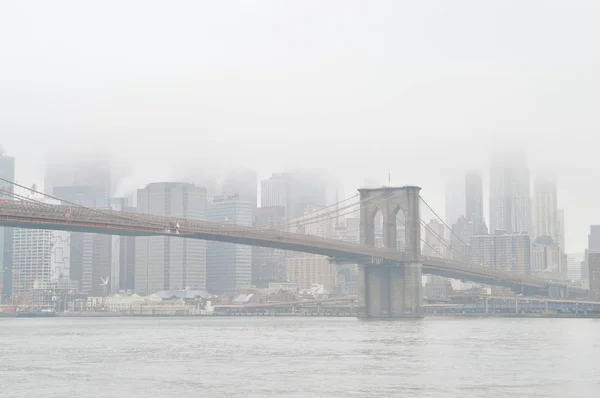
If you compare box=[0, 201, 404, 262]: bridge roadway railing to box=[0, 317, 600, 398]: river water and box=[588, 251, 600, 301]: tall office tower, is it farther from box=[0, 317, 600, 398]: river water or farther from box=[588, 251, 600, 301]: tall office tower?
box=[588, 251, 600, 301]: tall office tower

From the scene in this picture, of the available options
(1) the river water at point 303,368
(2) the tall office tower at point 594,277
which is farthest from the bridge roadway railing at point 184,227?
(2) the tall office tower at point 594,277

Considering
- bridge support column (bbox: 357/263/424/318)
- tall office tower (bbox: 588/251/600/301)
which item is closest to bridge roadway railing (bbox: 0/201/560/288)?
bridge support column (bbox: 357/263/424/318)

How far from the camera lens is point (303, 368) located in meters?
38.8

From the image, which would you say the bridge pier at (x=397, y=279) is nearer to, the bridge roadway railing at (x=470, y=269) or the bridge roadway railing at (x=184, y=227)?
the bridge roadway railing at (x=184, y=227)

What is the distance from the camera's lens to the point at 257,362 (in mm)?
41562

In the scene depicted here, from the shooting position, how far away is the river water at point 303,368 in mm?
32031

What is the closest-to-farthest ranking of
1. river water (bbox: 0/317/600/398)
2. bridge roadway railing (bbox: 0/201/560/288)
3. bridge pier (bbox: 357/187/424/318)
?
1. river water (bbox: 0/317/600/398)
2. bridge roadway railing (bbox: 0/201/560/288)
3. bridge pier (bbox: 357/187/424/318)

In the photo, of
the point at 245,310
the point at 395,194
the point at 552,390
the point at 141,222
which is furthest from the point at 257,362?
the point at 245,310

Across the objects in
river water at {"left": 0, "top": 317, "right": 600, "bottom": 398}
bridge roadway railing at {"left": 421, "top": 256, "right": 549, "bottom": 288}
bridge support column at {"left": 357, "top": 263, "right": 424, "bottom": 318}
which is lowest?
river water at {"left": 0, "top": 317, "right": 600, "bottom": 398}

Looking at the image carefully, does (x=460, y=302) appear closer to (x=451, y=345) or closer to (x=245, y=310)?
(x=245, y=310)

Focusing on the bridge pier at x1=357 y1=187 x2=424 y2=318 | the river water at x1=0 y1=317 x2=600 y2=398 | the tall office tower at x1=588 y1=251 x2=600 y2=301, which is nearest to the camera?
the river water at x1=0 y1=317 x2=600 y2=398

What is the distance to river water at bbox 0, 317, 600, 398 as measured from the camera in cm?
3203

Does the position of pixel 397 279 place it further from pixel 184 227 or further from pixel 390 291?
pixel 184 227

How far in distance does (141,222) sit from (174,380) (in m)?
37.0
